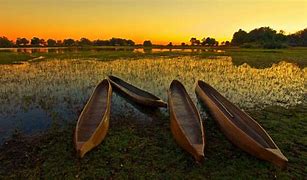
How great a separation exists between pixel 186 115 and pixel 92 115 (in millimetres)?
3488

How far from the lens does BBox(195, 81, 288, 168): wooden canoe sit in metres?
6.19

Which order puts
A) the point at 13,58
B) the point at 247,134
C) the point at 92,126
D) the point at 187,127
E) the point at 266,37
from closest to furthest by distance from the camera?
the point at 247,134 → the point at 187,127 → the point at 92,126 → the point at 13,58 → the point at 266,37

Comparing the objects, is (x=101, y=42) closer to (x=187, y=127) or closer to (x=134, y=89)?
(x=134, y=89)

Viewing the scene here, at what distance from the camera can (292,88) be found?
15.8m

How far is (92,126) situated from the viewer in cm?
847

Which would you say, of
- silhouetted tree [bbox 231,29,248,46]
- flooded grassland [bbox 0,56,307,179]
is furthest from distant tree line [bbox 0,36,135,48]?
flooded grassland [bbox 0,56,307,179]

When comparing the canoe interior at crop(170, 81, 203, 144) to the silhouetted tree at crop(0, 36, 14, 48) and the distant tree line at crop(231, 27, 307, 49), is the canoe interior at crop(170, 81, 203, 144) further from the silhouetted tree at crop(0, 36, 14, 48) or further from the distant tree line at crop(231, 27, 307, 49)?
the silhouetted tree at crop(0, 36, 14, 48)

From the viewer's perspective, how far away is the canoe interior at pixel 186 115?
773 centimetres

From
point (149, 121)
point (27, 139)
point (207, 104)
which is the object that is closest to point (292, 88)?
point (207, 104)

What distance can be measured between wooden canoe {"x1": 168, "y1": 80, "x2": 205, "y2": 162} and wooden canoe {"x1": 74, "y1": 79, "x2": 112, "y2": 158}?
2.27 m

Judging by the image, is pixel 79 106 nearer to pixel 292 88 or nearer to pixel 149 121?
pixel 149 121

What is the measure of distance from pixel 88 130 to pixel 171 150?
269 cm

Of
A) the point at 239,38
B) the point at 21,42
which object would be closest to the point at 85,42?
the point at 21,42

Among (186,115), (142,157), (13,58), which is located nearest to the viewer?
(142,157)
